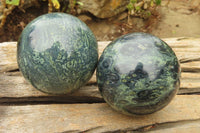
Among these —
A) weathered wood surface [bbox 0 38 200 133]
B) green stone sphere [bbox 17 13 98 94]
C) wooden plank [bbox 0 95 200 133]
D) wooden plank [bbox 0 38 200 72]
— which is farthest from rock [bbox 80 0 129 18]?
wooden plank [bbox 0 95 200 133]

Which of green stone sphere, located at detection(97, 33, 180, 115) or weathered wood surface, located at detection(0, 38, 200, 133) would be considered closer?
green stone sphere, located at detection(97, 33, 180, 115)

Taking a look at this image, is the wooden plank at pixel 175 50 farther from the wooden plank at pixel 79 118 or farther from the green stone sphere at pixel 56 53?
the green stone sphere at pixel 56 53

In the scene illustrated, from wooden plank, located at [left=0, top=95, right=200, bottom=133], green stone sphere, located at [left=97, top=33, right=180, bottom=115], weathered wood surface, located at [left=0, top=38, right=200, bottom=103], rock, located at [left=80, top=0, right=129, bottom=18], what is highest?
rock, located at [left=80, top=0, right=129, bottom=18]

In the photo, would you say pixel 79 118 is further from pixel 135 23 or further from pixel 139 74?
pixel 135 23

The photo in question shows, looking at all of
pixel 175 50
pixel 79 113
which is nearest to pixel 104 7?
pixel 175 50

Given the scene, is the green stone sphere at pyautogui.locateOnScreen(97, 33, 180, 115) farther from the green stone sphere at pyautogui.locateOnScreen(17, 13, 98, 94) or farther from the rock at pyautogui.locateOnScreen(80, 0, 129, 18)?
the rock at pyautogui.locateOnScreen(80, 0, 129, 18)

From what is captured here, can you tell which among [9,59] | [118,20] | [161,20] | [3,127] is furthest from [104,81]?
[161,20]

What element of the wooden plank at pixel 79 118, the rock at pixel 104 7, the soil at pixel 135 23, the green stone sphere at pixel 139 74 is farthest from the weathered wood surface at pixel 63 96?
the rock at pixel 104 7
